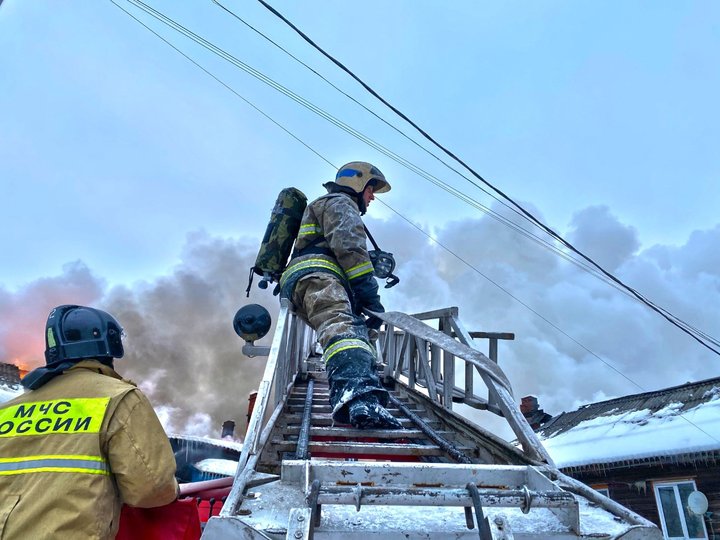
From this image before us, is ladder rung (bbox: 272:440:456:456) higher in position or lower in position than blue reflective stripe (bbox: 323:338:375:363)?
lower

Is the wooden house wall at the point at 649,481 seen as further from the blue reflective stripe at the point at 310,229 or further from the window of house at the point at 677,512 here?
the blue reflective stripe at the point at 310,229

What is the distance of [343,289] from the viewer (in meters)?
3.60

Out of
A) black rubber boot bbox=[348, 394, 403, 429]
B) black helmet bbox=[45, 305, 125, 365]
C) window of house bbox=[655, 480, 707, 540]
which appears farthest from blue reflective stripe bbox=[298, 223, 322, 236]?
window of house bbox=[655, 480, 707, 540]

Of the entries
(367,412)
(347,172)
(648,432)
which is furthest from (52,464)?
(648,432)

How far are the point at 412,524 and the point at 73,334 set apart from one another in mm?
1728

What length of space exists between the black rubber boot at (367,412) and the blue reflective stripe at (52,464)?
1.44 meters

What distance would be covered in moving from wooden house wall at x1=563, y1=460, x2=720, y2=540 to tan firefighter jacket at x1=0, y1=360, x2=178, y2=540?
40.0ft

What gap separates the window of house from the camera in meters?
10.6

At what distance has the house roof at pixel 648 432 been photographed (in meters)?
10.9

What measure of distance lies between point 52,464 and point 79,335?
24.0 inches

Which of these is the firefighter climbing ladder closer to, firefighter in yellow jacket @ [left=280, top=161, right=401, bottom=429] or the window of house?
firefighter in yellow jacket @ [left=280, top=161, right=401, bottom=429]

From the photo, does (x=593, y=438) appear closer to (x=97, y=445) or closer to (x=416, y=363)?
(x=416, y=363)

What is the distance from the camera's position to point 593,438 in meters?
14.0

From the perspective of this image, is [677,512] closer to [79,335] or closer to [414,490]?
[414,490]
